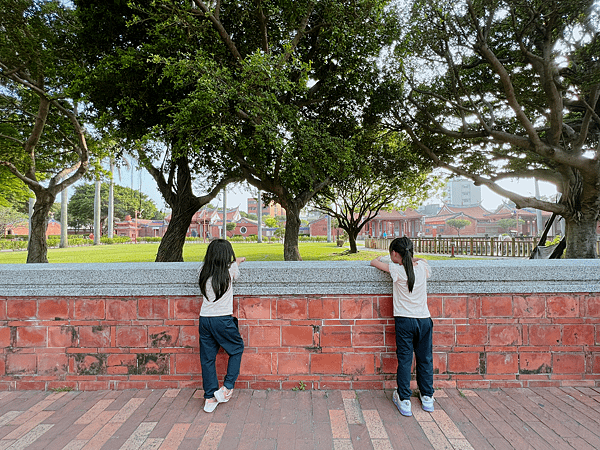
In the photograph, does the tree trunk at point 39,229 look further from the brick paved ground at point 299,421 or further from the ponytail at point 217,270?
the ponytail at point 217,270

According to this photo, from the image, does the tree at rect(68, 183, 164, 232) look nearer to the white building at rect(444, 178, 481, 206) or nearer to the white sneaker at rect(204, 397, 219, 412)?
the white sneaker at rect(204, 397, 219, 412)

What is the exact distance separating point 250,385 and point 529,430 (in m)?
2.45

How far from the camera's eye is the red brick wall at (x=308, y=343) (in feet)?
11.0

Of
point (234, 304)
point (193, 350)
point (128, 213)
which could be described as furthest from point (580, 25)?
point (128, 213)

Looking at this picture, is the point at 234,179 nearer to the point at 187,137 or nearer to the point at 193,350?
the point at 187,137

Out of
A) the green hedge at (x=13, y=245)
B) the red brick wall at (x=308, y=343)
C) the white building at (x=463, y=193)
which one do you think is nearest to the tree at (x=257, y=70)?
the red brick wall at (x=308, y=343)

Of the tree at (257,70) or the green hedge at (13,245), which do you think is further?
the green hedge at (13,245)

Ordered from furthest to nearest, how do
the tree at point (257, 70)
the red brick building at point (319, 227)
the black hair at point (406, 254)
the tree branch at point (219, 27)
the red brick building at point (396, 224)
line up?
the red brick building at point (319, 227), the red brick building at point (396, 224), the tree branch at point (219, 27), the tree at point (257, 70), the black hair at point (406, 254)

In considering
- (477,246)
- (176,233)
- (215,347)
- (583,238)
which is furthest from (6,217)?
(583,238)

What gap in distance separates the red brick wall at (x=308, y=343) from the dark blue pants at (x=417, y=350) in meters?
0.39

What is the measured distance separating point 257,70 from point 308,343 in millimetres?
5565

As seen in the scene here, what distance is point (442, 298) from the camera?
133 inches

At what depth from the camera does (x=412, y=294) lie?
3016mm

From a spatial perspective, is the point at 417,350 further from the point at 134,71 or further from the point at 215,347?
the point at 134,71
